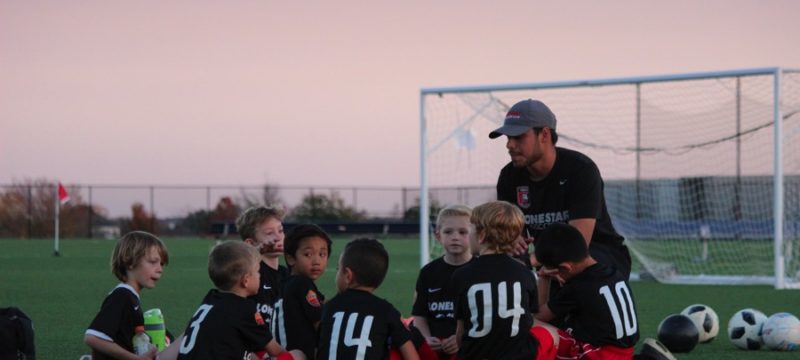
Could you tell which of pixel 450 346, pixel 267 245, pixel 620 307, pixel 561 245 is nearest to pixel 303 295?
pixel 450 346

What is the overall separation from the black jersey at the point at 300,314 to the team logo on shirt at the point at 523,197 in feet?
4.30

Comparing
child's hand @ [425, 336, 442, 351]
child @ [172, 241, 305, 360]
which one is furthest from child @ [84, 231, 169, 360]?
child's hand @ [425, 336, 442, 351]

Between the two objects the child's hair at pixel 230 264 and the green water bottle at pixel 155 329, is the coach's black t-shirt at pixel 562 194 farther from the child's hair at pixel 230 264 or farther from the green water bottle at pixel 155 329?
the green water bottle at pixel 155 329

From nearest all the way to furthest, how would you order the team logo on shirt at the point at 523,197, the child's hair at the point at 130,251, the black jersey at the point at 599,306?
the black jersey at the point at 599,306 → the team logo on shirt at the point at 523,197 → the child's hair at the point at 130,251

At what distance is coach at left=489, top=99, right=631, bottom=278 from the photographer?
247 inches

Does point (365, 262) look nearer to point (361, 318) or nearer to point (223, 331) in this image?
point (361, 318)

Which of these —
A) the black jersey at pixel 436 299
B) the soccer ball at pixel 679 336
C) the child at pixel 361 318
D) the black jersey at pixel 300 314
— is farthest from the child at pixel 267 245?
the soccer ball at pixel 679 336

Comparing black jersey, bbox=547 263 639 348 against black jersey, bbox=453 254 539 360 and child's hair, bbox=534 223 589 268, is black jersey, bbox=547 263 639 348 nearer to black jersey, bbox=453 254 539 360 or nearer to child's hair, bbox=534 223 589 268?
child's hair, bbox=534 223 589 268

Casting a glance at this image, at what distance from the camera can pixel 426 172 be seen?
65.0ft

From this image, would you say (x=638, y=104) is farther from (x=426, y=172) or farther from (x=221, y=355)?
(x=221, y=355)

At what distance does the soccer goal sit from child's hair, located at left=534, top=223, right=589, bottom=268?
11.9 m

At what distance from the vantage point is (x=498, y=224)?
5754 mm

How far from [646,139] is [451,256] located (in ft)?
45.5

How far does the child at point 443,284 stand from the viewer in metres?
6.70
